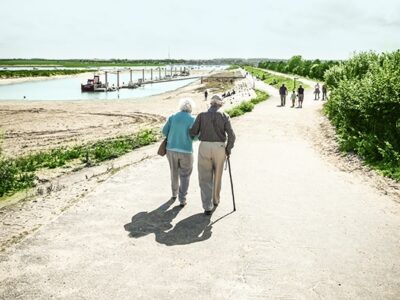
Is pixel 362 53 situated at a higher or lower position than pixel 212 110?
higher

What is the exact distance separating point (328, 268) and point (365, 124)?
8478 mm

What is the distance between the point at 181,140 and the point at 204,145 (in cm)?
48

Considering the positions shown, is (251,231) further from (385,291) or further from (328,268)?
(385,291)

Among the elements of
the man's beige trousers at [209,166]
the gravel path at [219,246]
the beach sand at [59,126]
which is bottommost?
the beach sand at [59,126]

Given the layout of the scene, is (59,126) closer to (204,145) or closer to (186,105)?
(186,105)

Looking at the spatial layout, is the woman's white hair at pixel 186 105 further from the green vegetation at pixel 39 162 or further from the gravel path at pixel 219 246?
the green vegetation at pixel 39 162

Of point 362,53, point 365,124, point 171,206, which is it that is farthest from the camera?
point 362,53

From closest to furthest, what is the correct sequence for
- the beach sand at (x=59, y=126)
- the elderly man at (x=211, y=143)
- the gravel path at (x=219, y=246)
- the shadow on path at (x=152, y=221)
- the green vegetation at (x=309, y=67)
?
Answer: the gravel path at (x=219, y=246) → the shadow on path at (x=152, y=221) → the elderly man at (x=211, y=143) → the beach sand at (x=59, y=126) → the green vegetation at (x=309, y=67)

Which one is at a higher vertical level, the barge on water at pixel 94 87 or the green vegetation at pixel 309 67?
the green vegetation at pixel 309 67

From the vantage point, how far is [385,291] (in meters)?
4.45

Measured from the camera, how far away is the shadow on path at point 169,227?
581 cm

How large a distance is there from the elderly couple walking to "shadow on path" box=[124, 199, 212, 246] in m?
0.40

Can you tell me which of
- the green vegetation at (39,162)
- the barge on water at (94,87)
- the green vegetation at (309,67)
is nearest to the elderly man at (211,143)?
the green vegetation at (39,162)

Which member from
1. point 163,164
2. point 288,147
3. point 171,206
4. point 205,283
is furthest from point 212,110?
point 288,147
